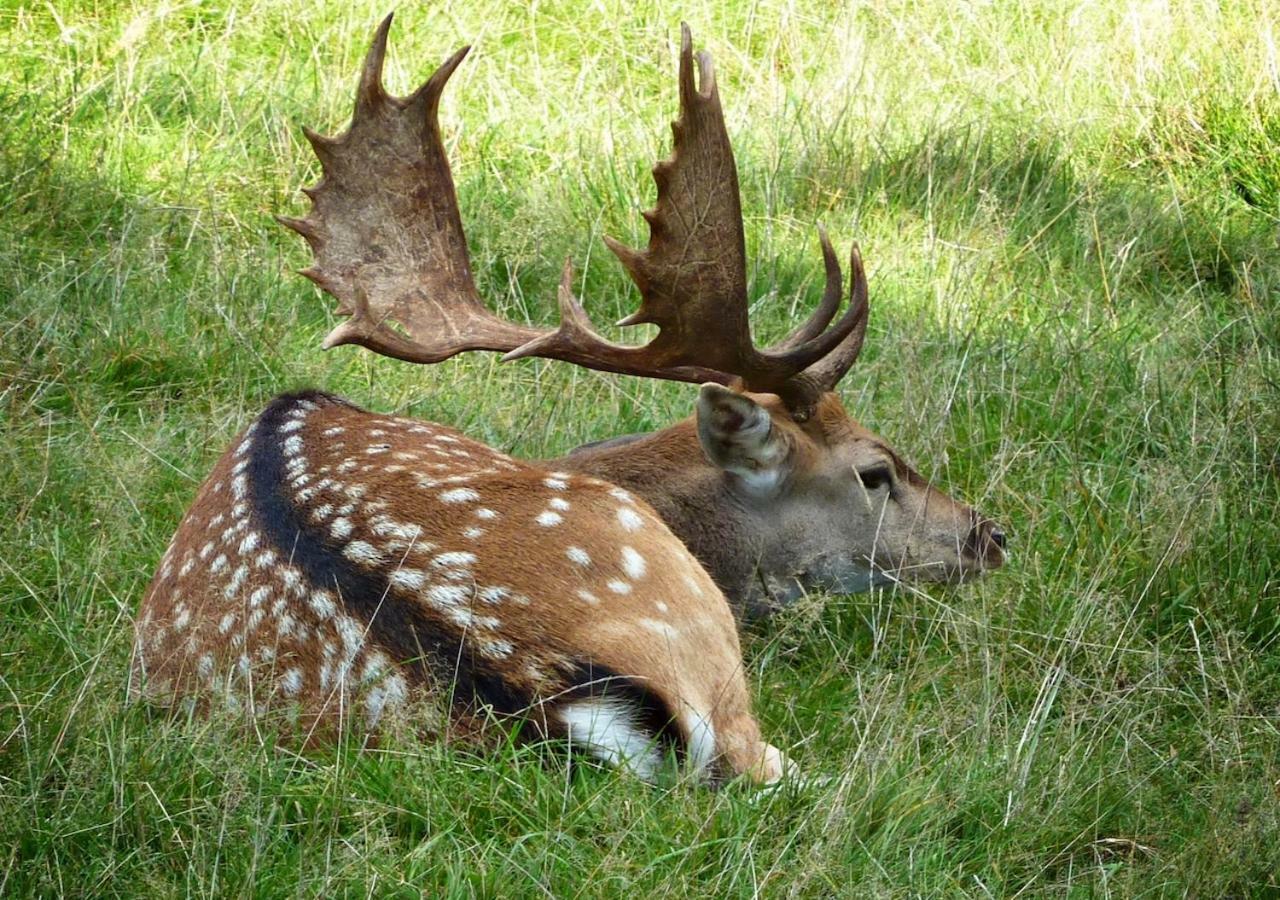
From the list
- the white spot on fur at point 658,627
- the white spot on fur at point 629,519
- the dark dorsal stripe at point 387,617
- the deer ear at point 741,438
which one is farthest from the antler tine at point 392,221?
the white spot on fur at point 658,627

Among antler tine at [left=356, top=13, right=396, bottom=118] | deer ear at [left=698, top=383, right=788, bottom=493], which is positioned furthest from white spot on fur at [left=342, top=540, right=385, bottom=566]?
antler tine at [left=356, top=13, right=396, bottom=118]

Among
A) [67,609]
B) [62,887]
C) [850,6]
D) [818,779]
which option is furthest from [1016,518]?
[850,6]

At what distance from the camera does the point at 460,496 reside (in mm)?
3809

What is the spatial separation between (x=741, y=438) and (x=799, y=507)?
1.02ft

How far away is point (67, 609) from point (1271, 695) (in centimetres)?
284

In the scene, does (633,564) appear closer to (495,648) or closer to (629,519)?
(629,519)

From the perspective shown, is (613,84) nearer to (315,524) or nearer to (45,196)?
(45,196)

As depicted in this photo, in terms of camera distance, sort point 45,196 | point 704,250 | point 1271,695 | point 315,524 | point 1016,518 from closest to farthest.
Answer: point 315,524, point 1271,695, point 704,250, point 1016,518, point 45,196

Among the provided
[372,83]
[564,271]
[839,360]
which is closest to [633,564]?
[564,271]

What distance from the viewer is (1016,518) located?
509cm

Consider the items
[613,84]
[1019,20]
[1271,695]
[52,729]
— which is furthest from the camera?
[1019,20]

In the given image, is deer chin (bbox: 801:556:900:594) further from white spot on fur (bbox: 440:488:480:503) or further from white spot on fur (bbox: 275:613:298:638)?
white spot on fur (bbox: 275:613:298:638)

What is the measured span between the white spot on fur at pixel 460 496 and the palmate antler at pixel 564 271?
2.27 feet

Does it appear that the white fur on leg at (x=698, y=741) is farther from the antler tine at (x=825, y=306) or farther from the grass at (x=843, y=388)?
the antler tine at (x=825, y=306)
